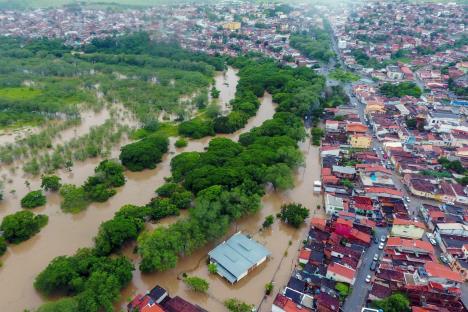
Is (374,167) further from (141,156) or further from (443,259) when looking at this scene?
(141,156)

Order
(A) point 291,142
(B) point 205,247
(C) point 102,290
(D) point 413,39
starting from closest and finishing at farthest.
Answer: (C) point 102,290 → (B) point 205,247 → (A) point 291,142 → (D) point 413,39

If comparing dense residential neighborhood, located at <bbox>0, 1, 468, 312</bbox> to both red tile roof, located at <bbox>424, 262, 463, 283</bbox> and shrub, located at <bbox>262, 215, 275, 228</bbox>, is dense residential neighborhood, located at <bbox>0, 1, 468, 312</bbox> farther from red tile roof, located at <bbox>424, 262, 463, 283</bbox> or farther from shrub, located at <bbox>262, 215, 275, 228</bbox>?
shrub, located at <bbox>262, 215, 275, 228</bbox>

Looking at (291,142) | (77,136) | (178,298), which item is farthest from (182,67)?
(178,298)

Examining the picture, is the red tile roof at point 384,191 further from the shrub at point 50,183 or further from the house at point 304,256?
the shrub at point 50,183

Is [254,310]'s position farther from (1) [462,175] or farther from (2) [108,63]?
(2) [108,63]

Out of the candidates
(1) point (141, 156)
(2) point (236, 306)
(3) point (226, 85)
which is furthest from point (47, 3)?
(2) point (236, 306)

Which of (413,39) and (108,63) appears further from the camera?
(413,39)
